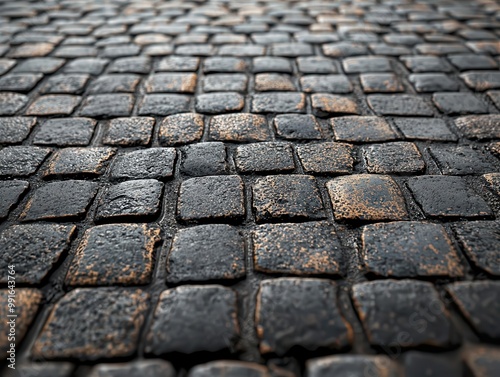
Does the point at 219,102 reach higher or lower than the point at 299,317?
higher

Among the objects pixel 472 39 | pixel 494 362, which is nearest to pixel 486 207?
pixel 494 362

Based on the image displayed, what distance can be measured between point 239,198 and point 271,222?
0.65 feet

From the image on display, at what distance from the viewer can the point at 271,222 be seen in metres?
1.51

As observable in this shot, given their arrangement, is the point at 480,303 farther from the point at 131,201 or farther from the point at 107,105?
the point at 107,105

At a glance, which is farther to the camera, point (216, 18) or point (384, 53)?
point (216, 18)

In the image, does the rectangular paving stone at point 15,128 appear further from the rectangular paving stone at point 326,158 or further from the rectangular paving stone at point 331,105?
the rectangular paving stone at point 331,105

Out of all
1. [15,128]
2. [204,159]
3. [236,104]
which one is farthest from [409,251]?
[15,128]

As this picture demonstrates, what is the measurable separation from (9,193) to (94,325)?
2.97ft

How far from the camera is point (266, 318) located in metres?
1.14

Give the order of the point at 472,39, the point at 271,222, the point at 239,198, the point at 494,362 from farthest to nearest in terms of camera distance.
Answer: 1. the point at 472,39
2. the point at 239,198
3. the point at 271,222
4. the point at 494,362

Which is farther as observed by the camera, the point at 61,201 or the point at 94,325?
the point at 61,201

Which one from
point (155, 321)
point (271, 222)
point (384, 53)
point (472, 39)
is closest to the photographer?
point (155, 321)

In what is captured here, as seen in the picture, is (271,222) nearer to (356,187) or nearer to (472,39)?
(356,187)

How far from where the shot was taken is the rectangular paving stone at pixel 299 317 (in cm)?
108
